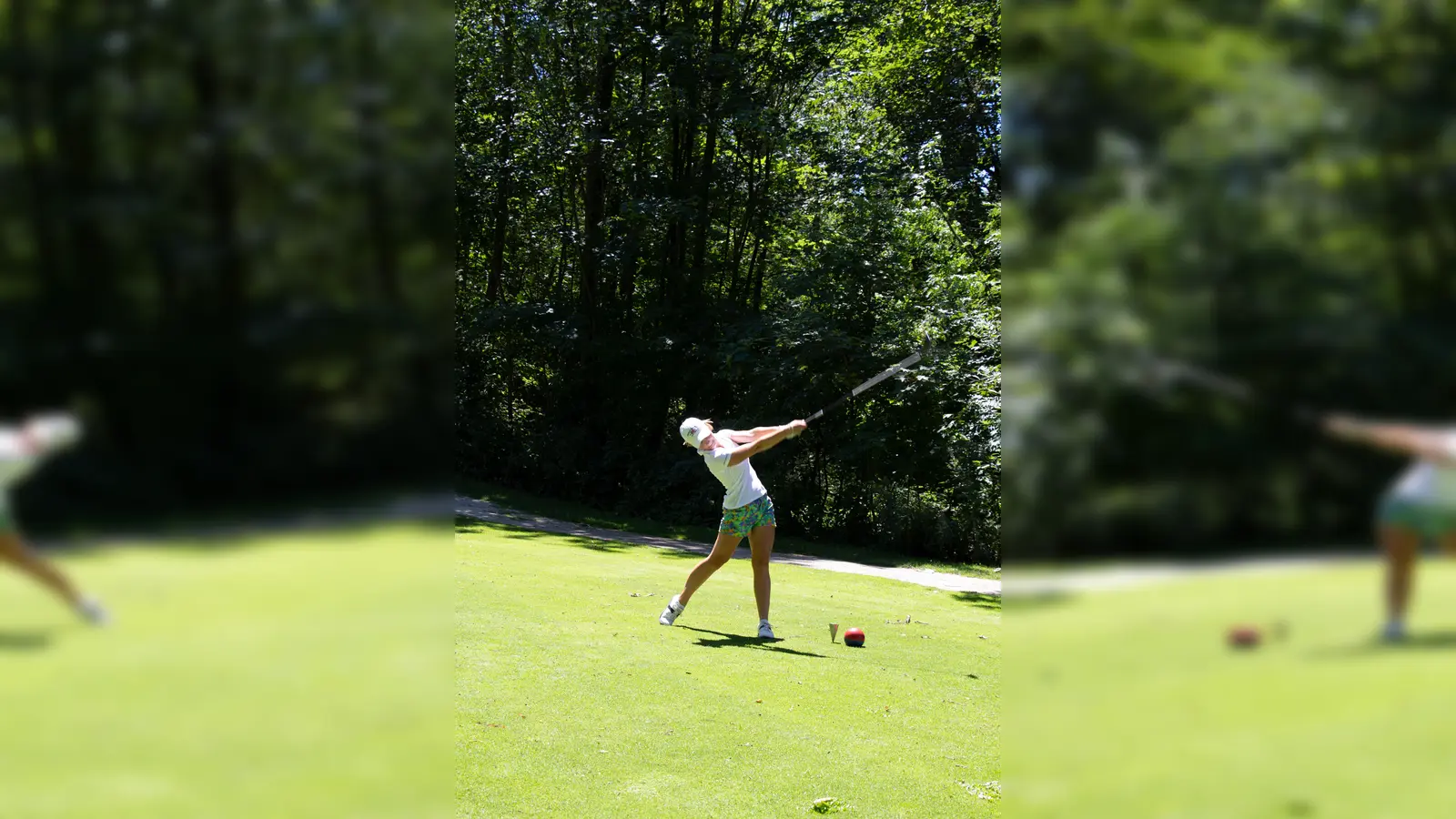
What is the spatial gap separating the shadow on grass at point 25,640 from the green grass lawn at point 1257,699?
0.86m

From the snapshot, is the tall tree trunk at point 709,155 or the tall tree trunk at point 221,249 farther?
the tall tree trunk at point 709,155

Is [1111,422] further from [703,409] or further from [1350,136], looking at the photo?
[703,409]

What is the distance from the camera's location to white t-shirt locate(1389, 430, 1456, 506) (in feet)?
3.09

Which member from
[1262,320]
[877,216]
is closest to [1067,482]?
[1262,320]

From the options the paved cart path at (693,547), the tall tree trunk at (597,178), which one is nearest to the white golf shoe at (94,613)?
the paved cart path at (693,547)

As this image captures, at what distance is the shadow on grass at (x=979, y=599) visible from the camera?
543 inches

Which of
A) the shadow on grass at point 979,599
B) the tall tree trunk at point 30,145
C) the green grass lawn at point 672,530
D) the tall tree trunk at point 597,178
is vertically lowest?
the green grass lawn at point 672,530

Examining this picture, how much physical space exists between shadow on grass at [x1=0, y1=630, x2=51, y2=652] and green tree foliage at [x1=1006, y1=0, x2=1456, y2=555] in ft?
2.83

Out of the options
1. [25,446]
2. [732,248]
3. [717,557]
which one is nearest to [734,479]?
[717,557]

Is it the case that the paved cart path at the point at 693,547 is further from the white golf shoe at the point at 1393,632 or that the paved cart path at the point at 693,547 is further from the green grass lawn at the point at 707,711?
the white golf shoe at the point at 1393,632

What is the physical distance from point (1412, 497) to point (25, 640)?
3.72 ft

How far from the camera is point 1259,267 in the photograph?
3.03 ft

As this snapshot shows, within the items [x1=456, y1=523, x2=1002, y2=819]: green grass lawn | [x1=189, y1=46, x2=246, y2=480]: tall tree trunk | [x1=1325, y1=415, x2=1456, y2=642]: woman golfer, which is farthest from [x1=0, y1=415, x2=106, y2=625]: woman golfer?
[x1=456, y1=523, x2=1002, y2=819]: green grass lawn

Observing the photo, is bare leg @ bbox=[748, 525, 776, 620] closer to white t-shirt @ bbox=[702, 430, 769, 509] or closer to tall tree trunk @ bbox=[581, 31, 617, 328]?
white t-shirt @ bbox=[702, 430, 769, 509]
